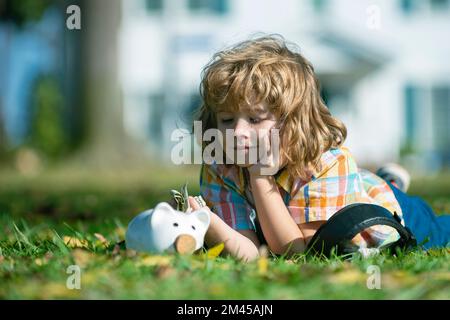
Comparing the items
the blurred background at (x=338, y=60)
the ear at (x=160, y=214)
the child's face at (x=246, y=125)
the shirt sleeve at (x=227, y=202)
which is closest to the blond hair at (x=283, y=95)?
the child's face at (x=246, y=125)

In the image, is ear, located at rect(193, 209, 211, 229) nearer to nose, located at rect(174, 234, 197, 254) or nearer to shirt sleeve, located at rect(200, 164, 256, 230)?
nose, located at rect(174, 234, 197, 254)

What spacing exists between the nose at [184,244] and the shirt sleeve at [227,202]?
541 mm

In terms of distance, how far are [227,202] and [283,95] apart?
59 centimetres

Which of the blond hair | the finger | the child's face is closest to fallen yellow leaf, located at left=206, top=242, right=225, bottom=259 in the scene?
the finger

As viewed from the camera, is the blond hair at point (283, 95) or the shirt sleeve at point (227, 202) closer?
the blond hair at point (283, 95)

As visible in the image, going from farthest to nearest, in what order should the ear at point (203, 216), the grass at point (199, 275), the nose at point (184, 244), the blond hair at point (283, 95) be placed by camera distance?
the blond hair at point (283, 95) → the ear at point (203, 216) → the nose at point (184, 244) → the grass at point (199, 275)

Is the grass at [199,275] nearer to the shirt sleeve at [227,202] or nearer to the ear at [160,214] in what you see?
the ear at [160,214]

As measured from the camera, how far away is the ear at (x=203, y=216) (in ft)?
9.51

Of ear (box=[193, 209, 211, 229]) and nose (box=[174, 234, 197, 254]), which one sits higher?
ear (box=[193, 209, 211, 229])

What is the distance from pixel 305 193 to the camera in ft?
10.5

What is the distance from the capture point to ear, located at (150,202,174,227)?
281cm

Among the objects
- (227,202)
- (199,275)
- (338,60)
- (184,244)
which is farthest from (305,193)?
(338,60)

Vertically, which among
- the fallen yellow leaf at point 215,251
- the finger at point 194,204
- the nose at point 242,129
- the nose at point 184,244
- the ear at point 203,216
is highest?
the nose at point 242,129

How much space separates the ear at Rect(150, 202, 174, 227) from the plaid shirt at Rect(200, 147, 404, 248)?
0.56 meters
